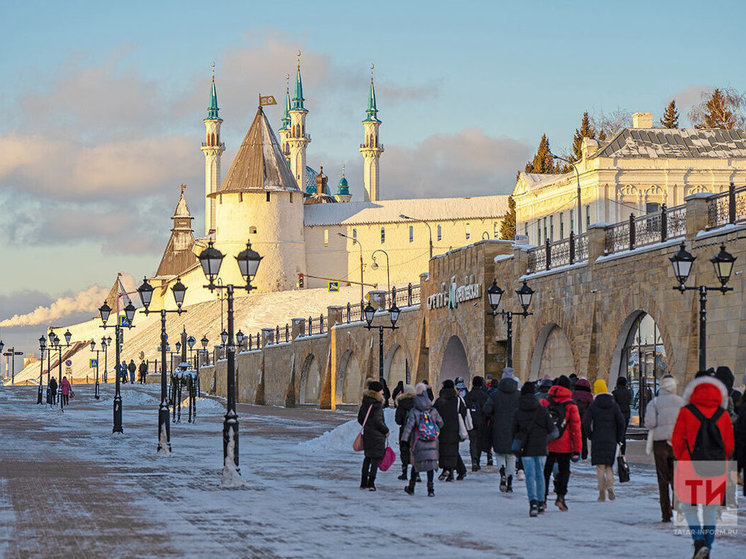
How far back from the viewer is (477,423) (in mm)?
20375

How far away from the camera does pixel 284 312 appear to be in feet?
365

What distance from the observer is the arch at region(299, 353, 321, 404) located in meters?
60.8

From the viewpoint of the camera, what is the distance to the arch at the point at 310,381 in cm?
6078

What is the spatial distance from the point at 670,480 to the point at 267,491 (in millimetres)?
6038

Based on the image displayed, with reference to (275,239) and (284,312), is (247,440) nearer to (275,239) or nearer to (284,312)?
(284,312)

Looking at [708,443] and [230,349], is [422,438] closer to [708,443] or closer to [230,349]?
[230,349]

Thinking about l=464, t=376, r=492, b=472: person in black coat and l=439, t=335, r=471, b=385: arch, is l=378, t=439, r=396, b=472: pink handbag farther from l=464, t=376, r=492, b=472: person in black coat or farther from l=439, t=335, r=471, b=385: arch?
l=439, t=335, r=471, b=385: arch

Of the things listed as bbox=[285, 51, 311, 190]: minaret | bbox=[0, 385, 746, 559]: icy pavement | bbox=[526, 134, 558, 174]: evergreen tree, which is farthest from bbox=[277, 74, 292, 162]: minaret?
bbox=[0, 385, 746, 559]: icy pavement

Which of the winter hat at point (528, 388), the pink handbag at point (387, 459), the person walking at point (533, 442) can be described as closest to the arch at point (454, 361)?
the pink handbag at point (387, 459)

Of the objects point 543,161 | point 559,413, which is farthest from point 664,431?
point 543,161

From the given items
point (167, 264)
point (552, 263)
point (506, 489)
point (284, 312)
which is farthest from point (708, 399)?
point (167, 264)

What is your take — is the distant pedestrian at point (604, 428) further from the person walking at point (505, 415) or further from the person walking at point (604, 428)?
the person walking at point (505, 415)

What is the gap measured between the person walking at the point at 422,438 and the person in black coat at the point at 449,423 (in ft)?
1.95

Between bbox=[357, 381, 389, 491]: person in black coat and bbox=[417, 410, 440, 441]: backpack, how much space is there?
22.2 inches
